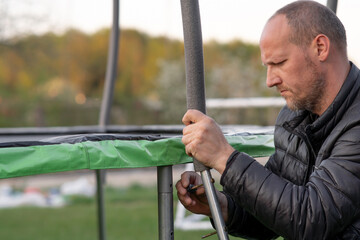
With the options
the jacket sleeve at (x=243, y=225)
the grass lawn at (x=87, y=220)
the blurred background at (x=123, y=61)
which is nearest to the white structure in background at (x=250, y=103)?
the blurred background at (x=123, y=61)

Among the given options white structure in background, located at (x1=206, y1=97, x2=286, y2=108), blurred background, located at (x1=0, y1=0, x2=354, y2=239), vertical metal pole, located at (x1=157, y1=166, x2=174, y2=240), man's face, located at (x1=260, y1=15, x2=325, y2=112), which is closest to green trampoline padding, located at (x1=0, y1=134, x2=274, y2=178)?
vertical metal pole, located at (x1=157, y1=166, x2=174, y2=240)

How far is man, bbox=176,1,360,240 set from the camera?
3.41 ft

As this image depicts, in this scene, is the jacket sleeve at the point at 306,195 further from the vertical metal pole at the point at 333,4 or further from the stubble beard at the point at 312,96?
the vertical metal pole at the point at 333,4

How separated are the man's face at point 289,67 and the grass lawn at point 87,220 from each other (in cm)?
326

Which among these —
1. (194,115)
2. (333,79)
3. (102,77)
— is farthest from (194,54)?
(102,77)

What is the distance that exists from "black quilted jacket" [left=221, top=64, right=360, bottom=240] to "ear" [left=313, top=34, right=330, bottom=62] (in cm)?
7

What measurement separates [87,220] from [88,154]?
4385 millimetres

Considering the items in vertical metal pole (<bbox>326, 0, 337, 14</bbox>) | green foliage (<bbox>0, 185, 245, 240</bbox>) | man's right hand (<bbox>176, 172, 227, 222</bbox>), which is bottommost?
green foliage (<bbox>0, 185, 245, 240</bbox>)

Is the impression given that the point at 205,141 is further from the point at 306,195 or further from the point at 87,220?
the point at 87,220

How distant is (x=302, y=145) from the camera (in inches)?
48.8

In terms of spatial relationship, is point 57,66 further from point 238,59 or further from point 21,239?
point 21,239

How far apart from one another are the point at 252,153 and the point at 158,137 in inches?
12.7

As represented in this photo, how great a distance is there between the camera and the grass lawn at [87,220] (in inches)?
179

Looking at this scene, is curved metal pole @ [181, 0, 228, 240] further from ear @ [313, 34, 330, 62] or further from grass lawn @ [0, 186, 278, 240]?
grass lawn @ [0, 186, 278, 240]
